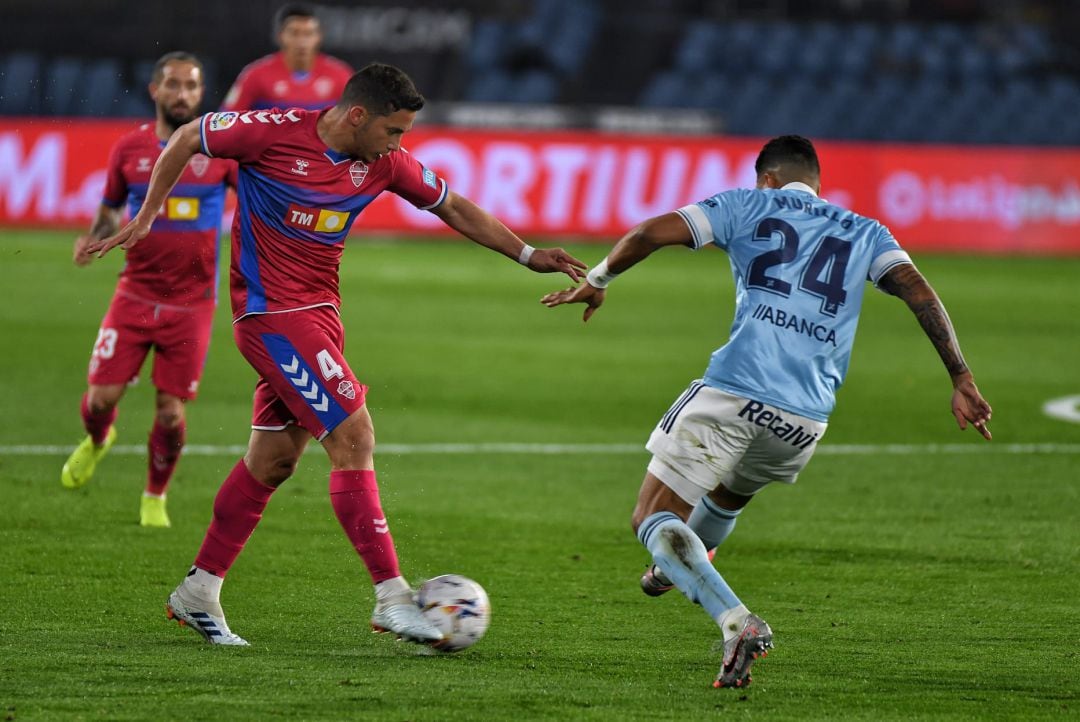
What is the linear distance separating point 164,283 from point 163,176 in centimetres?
244

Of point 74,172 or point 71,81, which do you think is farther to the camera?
point 71,81

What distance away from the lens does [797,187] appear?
19.9 feet

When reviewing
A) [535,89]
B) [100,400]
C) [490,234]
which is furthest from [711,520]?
[535,89]

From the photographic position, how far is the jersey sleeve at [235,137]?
6003 millimetres

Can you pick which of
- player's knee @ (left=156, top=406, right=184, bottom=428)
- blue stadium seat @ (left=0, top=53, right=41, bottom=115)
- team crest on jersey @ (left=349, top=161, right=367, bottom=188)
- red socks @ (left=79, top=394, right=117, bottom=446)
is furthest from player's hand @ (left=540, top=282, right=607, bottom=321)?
blue stadium seat @ (left=0, top=53, right=41, bottom=115)

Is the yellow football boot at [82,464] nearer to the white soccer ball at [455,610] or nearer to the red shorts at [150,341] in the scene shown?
the red shorts at [150,341]

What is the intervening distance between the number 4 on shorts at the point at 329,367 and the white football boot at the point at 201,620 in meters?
0.97

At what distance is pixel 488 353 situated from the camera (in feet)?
50.4

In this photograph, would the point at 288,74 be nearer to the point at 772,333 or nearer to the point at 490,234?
the point at 490,234

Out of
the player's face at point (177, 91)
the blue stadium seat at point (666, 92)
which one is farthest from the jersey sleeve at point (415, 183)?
the blue stadium seat at point (666, 92)

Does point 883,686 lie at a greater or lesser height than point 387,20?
greater

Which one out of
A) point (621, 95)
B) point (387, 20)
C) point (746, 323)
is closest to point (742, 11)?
point (621, 95)

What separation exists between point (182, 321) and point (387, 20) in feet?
70.8

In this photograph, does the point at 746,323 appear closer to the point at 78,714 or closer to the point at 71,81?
the point at 78,714
